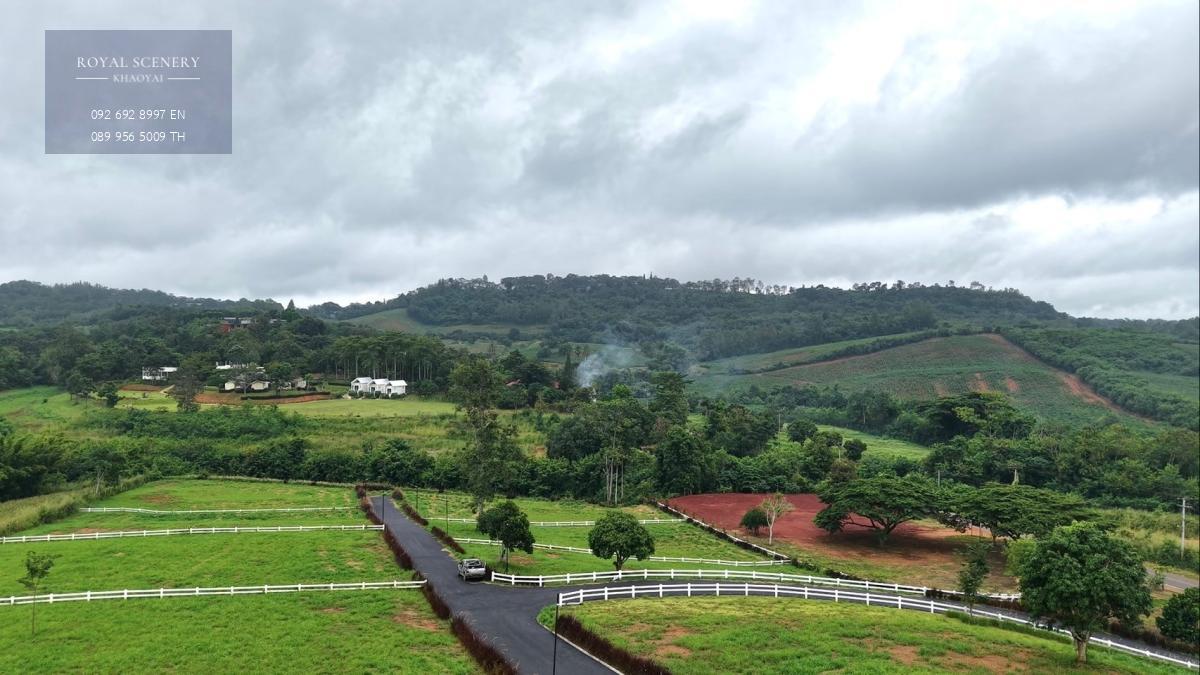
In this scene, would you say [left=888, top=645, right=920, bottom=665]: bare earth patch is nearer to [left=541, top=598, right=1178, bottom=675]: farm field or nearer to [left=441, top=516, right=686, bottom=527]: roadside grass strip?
[left=541, top=598, right=1178, bottom=675]: farm field

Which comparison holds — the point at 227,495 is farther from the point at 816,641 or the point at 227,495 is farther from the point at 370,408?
the point at 816,641

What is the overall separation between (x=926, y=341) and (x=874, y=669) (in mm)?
150792

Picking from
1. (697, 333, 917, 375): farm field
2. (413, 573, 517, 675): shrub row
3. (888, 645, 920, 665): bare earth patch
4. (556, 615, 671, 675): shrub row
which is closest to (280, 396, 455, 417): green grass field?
(413, 573, 517, 675): shrub row

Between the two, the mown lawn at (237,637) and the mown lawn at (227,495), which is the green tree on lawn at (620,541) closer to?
the mown lawn at (237,637)

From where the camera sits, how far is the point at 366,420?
82.1 meters

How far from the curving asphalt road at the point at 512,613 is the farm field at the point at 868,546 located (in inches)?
303

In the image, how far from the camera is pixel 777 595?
3150 centimetres

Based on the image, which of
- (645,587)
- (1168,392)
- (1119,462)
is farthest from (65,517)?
(1168,392)

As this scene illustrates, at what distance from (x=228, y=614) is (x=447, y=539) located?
15.0 meters

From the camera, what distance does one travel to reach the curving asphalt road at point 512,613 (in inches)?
860

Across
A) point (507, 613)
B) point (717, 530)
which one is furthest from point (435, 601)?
point (717, 530)

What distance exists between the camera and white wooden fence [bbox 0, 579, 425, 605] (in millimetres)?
27531

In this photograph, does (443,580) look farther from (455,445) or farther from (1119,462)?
(1119,462)

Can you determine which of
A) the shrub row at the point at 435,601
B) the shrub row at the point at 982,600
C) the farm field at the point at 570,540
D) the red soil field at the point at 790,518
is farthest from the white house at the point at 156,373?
the shrub row at the point at 982,600
